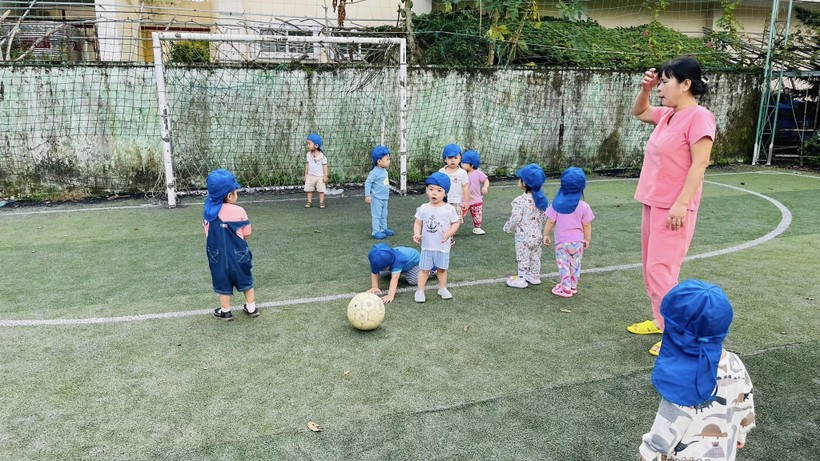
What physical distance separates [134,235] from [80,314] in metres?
3.16

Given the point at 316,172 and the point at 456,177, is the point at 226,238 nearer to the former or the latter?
the point at 456,177

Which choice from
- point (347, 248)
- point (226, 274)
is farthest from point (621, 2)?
point (226, 274)

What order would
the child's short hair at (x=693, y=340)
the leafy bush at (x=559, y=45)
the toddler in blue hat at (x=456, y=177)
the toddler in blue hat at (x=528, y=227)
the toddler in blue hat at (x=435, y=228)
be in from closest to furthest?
the child's short hair at (x=693, y=340), the toddler in blue hat at (x=435, y=228), the toddler in blue hat at (x=528, y=227), the toddler in blue hat at (x=456, y=177), the leafy bush at (x=559, y=45)

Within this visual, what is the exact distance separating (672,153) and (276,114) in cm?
934

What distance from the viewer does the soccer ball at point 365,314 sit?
16.7 feet

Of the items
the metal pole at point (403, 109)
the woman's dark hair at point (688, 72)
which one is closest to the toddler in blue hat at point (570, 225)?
the woman's dark hair at point (688, 72)

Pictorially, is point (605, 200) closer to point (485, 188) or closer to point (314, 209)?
point (485, 188)

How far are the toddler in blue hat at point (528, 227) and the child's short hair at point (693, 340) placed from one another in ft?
12.7

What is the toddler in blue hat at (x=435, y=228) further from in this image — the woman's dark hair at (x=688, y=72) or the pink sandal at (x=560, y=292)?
the woman's dark hair at (x=688, y=72)

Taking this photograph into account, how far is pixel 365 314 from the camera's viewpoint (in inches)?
200

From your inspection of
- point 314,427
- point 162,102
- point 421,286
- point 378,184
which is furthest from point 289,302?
point 162,102

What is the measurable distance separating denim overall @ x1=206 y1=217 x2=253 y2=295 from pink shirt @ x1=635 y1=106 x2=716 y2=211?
129 inches

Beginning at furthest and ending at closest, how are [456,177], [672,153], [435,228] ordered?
[456,177]
[435,228]
[672,153]

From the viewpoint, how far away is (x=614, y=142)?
1499 centimetres
